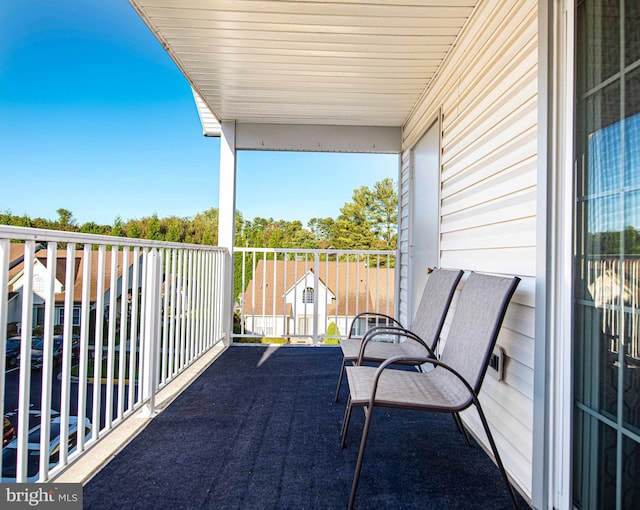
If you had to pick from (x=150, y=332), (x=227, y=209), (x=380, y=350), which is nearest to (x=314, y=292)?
(x=227, y=209)

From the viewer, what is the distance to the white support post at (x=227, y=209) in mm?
4062

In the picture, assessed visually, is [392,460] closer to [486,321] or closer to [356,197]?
[486,321]

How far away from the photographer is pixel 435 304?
242cm

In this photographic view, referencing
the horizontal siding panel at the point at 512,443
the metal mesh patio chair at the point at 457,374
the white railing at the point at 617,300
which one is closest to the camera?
the white railing at the point at 617,300

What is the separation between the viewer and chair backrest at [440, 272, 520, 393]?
1.55 metres

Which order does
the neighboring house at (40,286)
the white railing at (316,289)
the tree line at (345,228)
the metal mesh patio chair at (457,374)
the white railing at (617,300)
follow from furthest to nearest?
the tree line at (345,228), the white railing at (316,289), the metal mesh patio chair at (457,374), the neighboring house at (40,286), the white railing at (617,300)

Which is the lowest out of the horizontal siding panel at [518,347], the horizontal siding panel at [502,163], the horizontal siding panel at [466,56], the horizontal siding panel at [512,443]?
the horizontal siding panel at [512,443]

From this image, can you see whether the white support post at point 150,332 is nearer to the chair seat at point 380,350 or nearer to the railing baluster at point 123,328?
the railing baluster at point 123,328

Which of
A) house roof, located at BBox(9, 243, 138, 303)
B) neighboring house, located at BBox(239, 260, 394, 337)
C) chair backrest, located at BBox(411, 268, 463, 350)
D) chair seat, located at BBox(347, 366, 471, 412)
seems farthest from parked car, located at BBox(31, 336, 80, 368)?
neighboring house, located at BBox(239, 260, 394, 337)

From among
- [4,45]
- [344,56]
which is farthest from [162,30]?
[4,45]

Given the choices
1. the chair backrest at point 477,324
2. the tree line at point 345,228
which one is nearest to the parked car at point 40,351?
the chair backrest at point 477,324

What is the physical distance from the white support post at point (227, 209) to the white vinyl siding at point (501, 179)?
8.10ft

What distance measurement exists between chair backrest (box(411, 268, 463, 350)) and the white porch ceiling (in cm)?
170

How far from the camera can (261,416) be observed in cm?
224
